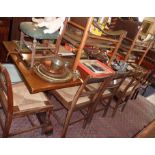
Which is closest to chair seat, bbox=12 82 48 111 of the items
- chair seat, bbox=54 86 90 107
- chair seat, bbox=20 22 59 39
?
chair seat, bbox=54 86 90 107

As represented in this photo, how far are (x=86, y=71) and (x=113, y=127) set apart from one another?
42.2 inches

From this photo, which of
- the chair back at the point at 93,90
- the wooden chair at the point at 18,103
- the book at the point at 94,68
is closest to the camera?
the wooden chair at the point at 18,103

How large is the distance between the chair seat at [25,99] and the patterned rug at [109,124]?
47 cm

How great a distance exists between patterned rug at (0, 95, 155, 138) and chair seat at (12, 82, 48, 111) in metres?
0.47

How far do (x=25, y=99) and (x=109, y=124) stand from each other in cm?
136

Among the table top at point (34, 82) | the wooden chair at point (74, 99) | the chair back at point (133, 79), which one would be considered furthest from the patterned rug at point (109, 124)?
the table top at point (34, 82)

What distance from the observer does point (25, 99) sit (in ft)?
5.78

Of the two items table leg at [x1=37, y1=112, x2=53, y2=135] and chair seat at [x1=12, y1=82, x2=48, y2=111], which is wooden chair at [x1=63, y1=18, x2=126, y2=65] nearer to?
chair seat at [x1=12, y1=82, x2=48, y2=111]

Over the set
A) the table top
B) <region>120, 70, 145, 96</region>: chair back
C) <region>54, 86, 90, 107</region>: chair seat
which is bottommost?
<region>54, 86, 90, 107</region>: chair seat

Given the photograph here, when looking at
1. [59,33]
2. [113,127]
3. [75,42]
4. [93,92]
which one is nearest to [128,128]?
[113,127]

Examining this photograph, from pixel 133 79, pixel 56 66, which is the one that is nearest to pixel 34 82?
pixel 56 66

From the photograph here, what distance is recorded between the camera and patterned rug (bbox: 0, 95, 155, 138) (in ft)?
7.09

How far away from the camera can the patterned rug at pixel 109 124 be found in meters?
2.16

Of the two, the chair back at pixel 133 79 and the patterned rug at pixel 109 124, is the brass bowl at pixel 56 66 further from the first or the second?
the chair back at pixel 133 79
